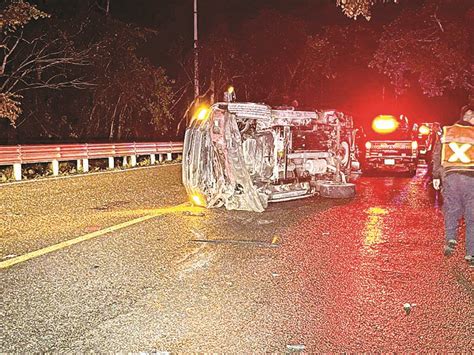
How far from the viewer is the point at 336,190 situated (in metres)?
12.8

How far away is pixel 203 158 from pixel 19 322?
20.7ft

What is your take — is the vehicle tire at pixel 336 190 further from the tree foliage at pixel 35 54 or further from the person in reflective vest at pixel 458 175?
the tree foliage at pixel 35 54

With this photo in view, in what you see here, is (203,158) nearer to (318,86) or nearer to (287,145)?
(287,145)

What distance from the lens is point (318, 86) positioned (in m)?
50.0

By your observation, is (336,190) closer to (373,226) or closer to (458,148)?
(373,226)

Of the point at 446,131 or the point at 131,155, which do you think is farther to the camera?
the point at 131,155

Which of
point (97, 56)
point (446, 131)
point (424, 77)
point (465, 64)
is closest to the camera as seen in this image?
point (446, 131)

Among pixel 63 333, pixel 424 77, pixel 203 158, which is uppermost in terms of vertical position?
pixel 424 77

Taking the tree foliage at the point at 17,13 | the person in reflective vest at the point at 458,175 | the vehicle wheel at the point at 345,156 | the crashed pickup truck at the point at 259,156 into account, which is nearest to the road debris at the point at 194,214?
the crashed pickup truck at the point at 259,156

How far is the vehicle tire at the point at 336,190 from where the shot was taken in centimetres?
1280

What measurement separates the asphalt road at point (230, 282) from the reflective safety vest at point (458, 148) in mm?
1183

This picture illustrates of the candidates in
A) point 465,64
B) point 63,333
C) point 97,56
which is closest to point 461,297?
point 63,333

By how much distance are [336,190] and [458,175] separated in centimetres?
581

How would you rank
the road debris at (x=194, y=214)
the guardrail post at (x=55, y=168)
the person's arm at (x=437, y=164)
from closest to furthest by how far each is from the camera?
the person's arm at (x=437, y=164) → the road debris at (x=194, y=214) → the guardrail post at (x=55, y=168)
